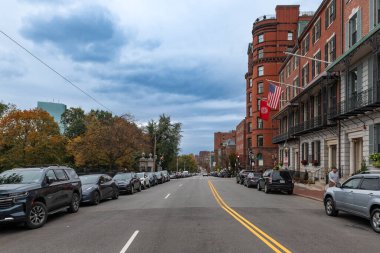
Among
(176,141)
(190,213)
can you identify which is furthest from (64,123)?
(190,213)

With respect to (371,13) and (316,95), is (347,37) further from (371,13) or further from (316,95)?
(316,95)

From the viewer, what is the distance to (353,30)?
25.2m

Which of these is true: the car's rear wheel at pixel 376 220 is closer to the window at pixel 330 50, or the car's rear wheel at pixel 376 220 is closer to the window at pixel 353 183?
the window at pixel 353 183

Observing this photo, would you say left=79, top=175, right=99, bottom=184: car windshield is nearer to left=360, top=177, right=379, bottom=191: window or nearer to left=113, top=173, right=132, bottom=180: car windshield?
left=113, top=173, right=132, bottom=180: car windshield

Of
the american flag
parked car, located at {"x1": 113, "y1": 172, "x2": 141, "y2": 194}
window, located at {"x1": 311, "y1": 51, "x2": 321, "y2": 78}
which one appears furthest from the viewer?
window, located at {"x1": 311, "y1": 51, "x2": 321, "y2": 78}

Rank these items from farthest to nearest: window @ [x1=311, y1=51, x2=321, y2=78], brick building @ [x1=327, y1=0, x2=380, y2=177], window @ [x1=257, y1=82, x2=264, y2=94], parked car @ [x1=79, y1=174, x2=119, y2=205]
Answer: window @ [x1=257, y1=82, x2=264, y2=94] → window @ [x1=311, y1=51, x2=321, y2=78] → brick building @ [x1=327, y1=0, x2=380, y2=177] → parked car @ [x1=79, y1=174, x2=119, y2=205]

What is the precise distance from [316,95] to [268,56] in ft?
103

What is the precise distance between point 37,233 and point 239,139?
99.4 metres

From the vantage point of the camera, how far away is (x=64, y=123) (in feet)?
256

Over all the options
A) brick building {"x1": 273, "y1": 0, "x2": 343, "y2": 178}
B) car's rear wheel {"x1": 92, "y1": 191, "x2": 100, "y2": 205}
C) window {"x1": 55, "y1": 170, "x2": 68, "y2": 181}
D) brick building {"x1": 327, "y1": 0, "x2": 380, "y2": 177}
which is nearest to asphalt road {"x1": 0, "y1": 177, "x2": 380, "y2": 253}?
window {"x1": 55, "y1": 170, "x2": 68, "y2": 181}

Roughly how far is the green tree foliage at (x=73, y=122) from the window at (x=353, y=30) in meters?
57.9

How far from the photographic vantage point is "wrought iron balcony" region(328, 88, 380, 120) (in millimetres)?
19859

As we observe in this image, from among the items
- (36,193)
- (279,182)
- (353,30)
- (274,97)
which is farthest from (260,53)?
(36,193)

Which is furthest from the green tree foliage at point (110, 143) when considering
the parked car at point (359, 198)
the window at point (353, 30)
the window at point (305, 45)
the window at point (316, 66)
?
the parked car at point (359, 198)
